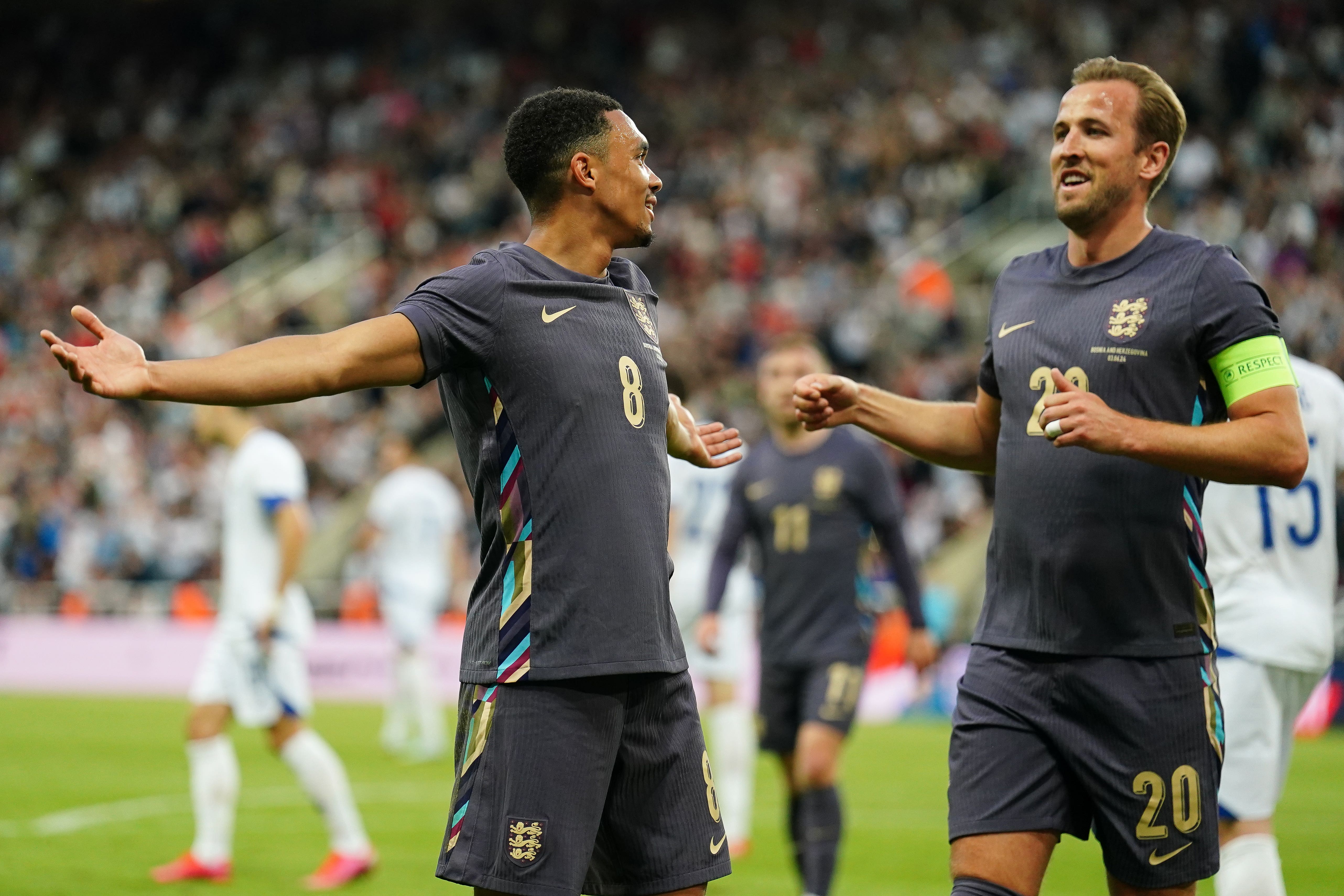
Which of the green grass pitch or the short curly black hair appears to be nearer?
the short curly black hair

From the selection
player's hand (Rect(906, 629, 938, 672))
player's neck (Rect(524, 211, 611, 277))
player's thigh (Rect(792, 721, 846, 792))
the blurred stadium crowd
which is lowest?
player's thigh (Rect(792, 721, 846, 792))

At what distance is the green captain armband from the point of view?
150 inches

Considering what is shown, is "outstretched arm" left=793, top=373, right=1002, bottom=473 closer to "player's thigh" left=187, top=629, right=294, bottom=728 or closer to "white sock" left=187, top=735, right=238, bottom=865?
"player's thigh" left=187, top=629, right=294, bottom=728

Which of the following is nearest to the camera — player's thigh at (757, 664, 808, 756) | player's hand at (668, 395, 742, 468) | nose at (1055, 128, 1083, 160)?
nose at (1055, 128, 1083, 160)

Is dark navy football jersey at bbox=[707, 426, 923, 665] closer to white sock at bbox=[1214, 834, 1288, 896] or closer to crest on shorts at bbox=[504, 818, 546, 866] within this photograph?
white sock at bbox=[1214, 834, 1288, 896]

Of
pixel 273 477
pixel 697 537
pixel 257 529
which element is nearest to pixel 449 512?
pixel 697 537

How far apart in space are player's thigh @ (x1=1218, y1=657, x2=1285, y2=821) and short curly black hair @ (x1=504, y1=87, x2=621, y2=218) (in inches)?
107

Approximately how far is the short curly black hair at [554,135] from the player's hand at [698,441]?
69cm

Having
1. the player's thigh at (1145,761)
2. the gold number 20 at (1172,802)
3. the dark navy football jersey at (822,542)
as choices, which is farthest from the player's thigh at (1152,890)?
the dark navy football jersey at (822,542)

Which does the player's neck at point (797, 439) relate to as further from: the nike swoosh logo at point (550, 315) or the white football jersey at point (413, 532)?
the white football jersey at point (413, 532)

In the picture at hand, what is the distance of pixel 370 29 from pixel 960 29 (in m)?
12.2

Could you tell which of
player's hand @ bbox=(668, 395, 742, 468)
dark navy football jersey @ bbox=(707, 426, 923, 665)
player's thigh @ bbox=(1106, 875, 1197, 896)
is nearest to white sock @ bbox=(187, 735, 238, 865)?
dark navy football jersey @ bbox=(707, 426, 923, 665)

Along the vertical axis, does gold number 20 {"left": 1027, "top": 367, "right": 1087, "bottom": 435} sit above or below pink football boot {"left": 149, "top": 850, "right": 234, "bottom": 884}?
above

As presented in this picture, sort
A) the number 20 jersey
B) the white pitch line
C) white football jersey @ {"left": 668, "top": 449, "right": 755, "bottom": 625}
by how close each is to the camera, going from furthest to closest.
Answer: white football jersey @ {"left": 668, "top": 449, "right": 755, "bottom": 625}, the white pitch line, the number 20 jersey
